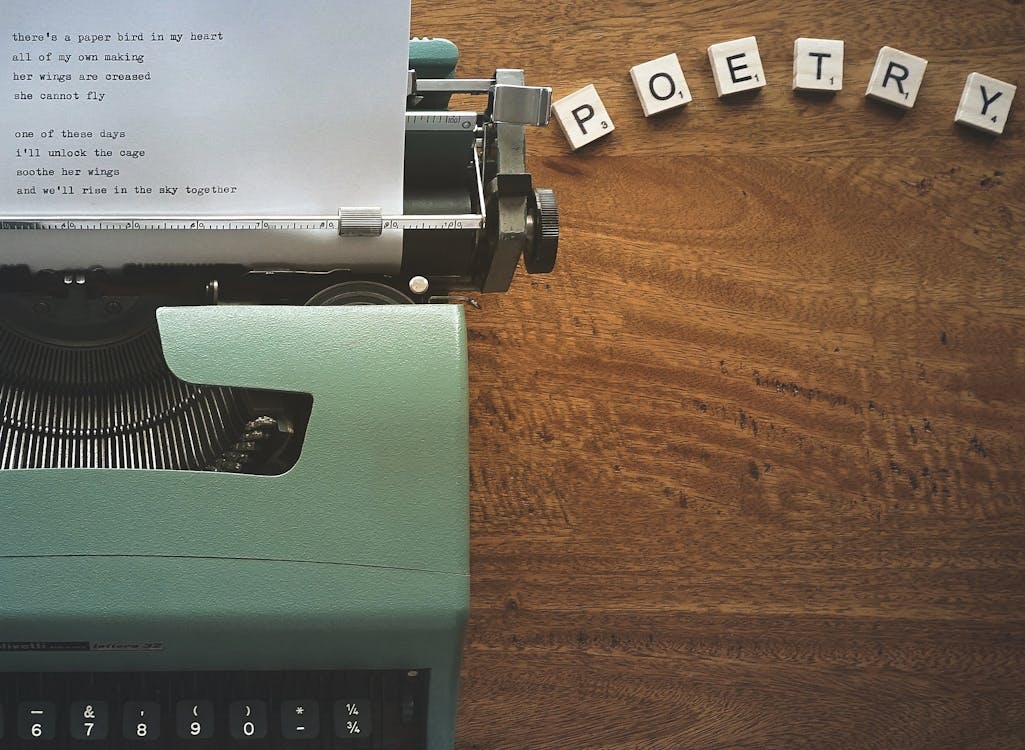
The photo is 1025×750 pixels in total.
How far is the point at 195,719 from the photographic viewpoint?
2.96 ft

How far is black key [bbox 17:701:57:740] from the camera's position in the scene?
89cm

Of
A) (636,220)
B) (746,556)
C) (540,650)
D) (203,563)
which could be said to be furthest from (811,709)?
(203,563)

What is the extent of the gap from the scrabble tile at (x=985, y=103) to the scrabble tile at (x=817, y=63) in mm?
149

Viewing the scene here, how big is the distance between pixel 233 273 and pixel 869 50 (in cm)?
76

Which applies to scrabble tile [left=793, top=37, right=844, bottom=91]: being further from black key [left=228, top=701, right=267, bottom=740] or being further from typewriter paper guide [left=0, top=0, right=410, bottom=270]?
black key [left=228, top=701, right=267, bottom=740]

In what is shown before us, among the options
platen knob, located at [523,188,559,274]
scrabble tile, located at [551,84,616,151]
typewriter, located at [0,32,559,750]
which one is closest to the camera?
typewriter, located at [0,32,559,750]

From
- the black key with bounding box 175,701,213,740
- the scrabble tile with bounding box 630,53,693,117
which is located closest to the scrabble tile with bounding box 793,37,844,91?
the scrabble tile with bounding box 630,53,693,117

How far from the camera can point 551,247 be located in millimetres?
962

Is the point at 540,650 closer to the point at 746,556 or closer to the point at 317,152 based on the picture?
the point at 746,556

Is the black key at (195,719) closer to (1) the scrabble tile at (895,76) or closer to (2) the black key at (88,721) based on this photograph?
(2) the black key at (88,721)

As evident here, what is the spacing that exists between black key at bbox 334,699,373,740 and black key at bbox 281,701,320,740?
0.7 inches

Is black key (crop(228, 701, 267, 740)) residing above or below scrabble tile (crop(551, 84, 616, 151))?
below

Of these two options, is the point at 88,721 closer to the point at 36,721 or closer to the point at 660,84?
the point at 36,721

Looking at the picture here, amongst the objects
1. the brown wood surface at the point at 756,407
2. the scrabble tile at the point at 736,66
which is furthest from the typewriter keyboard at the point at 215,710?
the scrabble tile at the point at 736,66
